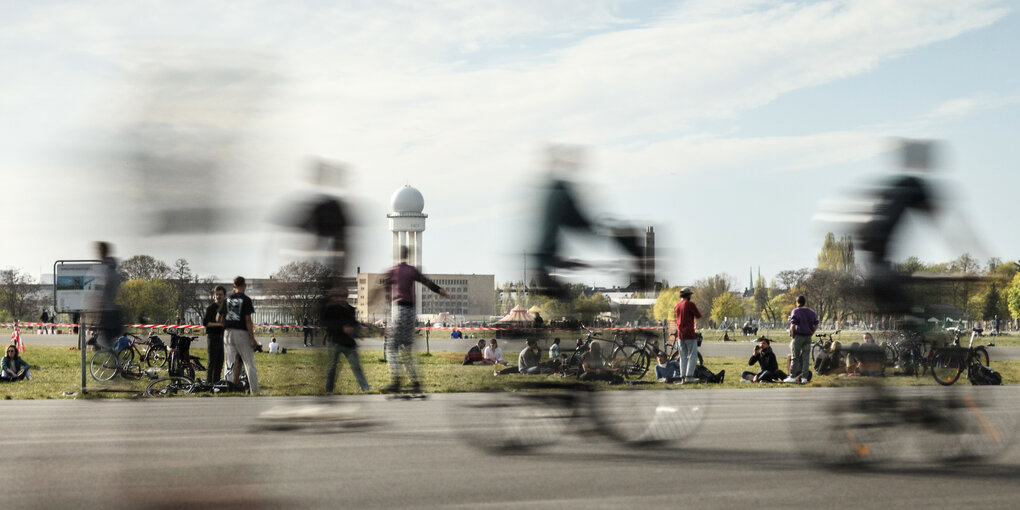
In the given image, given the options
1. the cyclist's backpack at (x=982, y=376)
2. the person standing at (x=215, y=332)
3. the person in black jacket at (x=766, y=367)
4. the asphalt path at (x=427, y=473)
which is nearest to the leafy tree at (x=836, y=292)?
the asphalt path at (x=427, y=473)

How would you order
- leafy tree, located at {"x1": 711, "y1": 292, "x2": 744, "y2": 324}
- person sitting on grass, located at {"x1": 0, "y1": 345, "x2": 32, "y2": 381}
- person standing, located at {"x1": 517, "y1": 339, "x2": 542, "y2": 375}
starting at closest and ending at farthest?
person standing, located at {"x1": 517, "y1": 339, "x2": 542, "y2": 375}
person sitting on grass, located at {"x1": 0, "y1": 345, "x2": 32, "y2": 381}
leafy tree, located at {"x1": 711, "y1": 292, "x2": 744, "y2": 324}

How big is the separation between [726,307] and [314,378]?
96006mm

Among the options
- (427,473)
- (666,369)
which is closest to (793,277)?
(427,473)

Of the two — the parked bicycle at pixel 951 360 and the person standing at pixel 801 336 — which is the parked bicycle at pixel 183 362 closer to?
the person standing at pixel 801 336

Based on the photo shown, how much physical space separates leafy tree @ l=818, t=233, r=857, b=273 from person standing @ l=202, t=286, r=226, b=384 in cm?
400

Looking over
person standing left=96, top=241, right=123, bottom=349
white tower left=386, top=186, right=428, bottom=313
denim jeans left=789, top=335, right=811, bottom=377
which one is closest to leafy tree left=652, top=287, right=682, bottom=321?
white tower left=386, top=186, right=428, bottom=313

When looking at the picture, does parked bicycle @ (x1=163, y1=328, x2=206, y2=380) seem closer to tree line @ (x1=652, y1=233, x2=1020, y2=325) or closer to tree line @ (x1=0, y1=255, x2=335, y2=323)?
tree line @ (x1=652, y1=233, x2=1020, y2=325)

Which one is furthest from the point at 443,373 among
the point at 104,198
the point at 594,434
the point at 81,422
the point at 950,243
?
the point at 104,198

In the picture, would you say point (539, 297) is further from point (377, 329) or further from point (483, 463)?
point (377, 329)

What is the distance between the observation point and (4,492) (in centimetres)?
560

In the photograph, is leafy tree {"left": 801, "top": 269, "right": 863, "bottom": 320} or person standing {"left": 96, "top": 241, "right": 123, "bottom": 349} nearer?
person standing {"left": 96, "top": 241, "right": 123, "bottom": 349}

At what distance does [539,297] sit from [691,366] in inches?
268

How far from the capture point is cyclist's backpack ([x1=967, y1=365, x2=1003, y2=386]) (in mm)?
8156

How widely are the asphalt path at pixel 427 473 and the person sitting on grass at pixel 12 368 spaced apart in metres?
8.93
